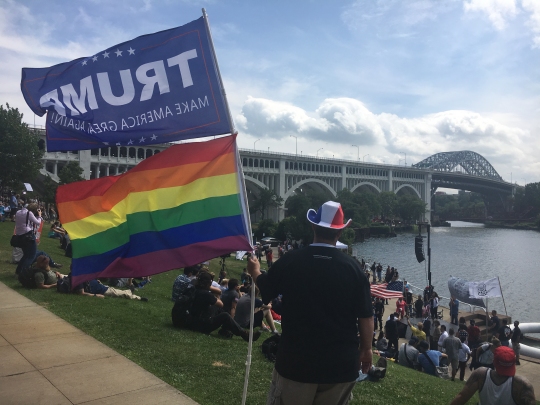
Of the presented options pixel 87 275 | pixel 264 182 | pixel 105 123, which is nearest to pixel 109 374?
pixel 87 275

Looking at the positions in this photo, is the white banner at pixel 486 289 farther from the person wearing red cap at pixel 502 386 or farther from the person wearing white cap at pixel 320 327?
the person wearing white cap at pixel 320 327

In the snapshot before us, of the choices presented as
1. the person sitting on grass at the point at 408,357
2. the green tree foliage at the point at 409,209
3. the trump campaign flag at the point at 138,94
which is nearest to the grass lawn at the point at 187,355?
the person sitting on grass at the point at 408,357

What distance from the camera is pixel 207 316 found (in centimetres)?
808

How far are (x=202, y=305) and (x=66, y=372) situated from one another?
8.86 feet

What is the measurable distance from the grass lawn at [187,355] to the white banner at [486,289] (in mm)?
11881

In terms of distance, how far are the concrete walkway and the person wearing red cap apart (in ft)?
9.47

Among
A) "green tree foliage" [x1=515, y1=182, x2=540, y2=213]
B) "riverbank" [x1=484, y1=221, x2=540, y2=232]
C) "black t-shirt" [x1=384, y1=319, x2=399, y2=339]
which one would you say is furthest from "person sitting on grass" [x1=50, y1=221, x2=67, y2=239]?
"green tree foliage" [x1=515, y1=182, x2=540, y2=213]

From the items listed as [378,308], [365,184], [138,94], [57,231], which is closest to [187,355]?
[138,94]

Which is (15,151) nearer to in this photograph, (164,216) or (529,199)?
(164,216)

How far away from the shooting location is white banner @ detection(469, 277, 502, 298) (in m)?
18.5

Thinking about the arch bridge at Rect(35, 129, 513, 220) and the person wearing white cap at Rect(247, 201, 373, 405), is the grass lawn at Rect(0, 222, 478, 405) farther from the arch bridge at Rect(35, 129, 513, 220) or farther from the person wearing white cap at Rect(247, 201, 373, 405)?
the arch bridge at Rect(35, 129, 513, 220)

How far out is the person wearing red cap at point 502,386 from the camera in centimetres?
436

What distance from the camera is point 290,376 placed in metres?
3.13

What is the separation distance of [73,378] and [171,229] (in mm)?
2150
